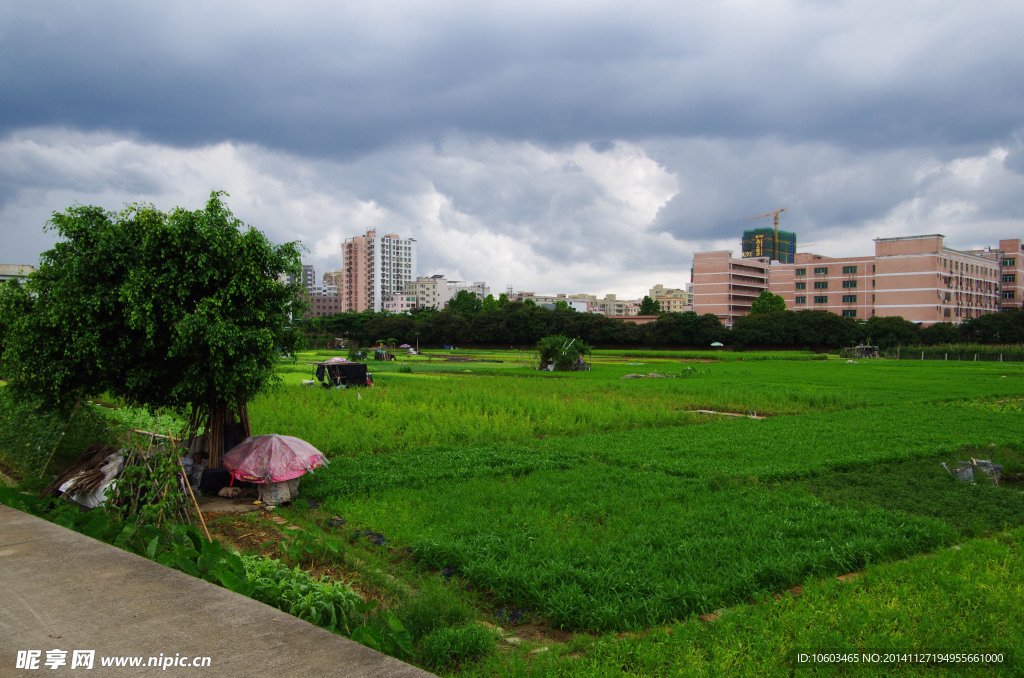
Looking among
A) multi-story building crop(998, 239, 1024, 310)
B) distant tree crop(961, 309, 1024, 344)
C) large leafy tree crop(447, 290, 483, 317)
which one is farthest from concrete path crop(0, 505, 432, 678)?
multi-story building crop(998, 239, 1024, 310)

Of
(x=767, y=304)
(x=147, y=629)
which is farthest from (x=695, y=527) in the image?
(x=767, y=304)

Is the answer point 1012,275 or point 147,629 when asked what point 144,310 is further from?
point 1012,275

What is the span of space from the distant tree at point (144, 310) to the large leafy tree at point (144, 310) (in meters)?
0.01

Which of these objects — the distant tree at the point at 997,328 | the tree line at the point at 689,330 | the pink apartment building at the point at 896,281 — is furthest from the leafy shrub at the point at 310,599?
the pink apartment building at the point at 896,281

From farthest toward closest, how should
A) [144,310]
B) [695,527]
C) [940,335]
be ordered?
[940,335], [144,310], [695,527]

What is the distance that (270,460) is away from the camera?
8.86 m

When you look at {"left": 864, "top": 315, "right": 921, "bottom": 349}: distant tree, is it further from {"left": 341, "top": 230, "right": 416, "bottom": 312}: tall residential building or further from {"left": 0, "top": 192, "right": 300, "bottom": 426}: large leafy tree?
{"left": 341, "top": 230, "right": 416, "bottom": 312}: tall residential building

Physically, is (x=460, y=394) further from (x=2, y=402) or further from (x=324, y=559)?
(x=324, y=559)

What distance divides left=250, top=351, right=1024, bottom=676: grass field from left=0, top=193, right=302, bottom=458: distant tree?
8.15 ft

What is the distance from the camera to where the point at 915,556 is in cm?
641

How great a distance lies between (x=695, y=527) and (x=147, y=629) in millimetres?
5499

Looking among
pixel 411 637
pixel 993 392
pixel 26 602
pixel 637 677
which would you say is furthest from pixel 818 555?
pixel 993 392

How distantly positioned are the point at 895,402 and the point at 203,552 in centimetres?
2314

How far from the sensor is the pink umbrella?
874 cm
